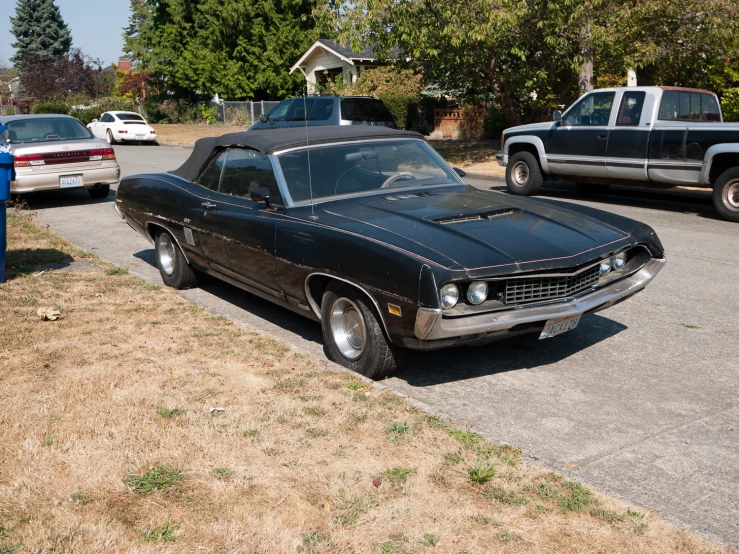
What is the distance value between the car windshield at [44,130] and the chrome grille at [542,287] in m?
10.9

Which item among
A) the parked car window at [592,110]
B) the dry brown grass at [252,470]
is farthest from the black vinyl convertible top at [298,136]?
the parked car window at [592,110]

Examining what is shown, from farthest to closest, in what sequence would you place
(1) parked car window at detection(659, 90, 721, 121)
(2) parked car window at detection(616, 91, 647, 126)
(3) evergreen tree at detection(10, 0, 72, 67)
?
(3) evergreen tree at detection(10, 0, 72, 67) < (2) parked car window at detection(616, 91, 647, 126) < (1) parked car window at detection(659, 90, 721, 121)

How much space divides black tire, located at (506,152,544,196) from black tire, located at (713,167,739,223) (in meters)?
3.45

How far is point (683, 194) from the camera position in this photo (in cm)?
1443

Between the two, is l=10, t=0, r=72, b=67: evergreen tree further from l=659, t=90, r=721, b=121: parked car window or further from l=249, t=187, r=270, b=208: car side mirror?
l=249, t=187, r=270, b=208: car side mirror

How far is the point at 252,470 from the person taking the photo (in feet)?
13.4

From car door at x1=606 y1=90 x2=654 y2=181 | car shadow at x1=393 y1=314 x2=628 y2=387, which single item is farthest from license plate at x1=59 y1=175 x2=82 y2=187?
car shadow at x1=393 y1=314 x2=628 y2=387

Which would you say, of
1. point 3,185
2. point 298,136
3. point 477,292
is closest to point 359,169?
point 298,136

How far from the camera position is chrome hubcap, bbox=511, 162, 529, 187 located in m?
14.9

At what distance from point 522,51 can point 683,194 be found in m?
5.63

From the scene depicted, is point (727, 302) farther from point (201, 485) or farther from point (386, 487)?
point (201, 485)

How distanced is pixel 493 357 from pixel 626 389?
1014mm

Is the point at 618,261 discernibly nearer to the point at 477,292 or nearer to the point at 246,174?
the point at 477,292

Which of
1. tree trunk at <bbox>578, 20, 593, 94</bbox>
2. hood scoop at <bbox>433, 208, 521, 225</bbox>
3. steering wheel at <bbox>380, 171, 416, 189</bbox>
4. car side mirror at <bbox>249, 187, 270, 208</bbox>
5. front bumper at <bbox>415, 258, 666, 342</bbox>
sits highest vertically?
tree trunk at <bbox>578, 20, 593, 94</bbox>
